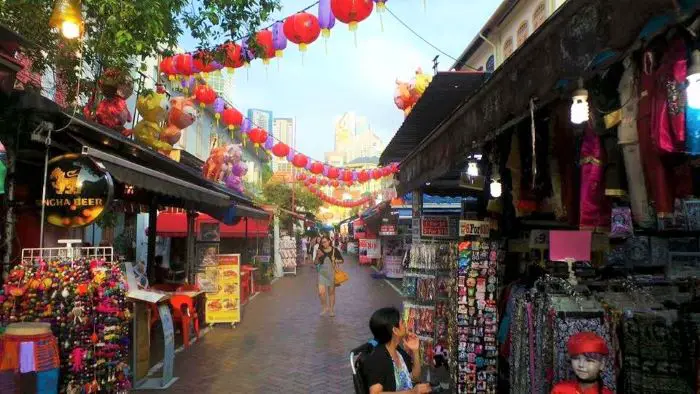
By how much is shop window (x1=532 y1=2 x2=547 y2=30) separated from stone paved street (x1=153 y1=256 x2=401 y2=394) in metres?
9.51

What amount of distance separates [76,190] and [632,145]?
4874 millimetres

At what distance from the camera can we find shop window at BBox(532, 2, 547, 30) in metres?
15.2

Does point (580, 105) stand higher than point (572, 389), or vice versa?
point (580, 105)

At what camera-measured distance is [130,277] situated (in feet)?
23.0

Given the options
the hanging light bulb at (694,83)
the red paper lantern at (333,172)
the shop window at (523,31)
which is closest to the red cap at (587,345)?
the hanging light bulb at (694,83)

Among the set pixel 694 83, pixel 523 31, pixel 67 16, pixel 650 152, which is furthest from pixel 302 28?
pixel 523 31

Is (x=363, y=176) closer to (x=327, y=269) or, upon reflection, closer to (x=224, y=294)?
(x=327, y=269)

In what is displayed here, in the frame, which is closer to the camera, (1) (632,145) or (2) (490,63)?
(1) (632,145)

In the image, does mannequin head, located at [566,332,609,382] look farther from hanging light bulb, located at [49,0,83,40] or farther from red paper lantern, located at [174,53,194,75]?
red paper lantern, located at [174,53,194,75]

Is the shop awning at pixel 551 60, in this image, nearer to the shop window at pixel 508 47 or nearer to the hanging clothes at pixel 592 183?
the hanging clothes at pixel 592 183

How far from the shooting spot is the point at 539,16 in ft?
51.1

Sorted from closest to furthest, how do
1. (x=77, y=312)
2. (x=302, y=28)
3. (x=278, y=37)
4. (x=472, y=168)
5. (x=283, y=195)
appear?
(x=77, y=312) < (x=472, y=168) < (x=302, y=28) < (x=278, y=37) < (x=283, y=195)

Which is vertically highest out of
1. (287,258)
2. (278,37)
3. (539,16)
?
(539,16)

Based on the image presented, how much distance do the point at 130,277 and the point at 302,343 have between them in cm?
359
